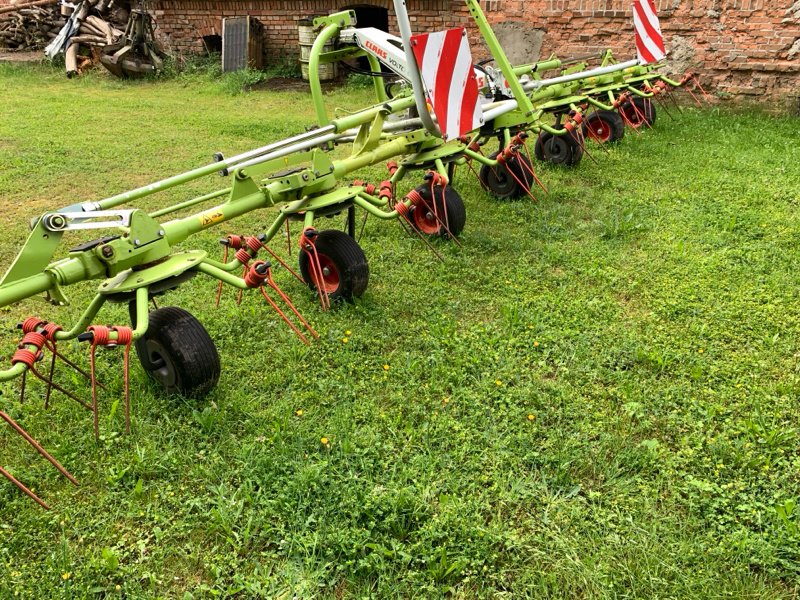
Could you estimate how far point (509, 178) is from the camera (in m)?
5.21

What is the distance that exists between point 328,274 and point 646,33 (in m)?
4.84

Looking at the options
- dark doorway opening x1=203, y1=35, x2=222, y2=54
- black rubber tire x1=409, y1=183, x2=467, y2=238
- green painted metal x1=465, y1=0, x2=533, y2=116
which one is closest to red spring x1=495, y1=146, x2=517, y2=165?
green painted metal x1=465, y1=0, x2=533, y2=116

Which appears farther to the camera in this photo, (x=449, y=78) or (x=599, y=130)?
(x=599, y=130)

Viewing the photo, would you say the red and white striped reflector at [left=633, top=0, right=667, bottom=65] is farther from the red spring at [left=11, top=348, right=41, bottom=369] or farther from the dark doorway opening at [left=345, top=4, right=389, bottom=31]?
the dark doorway opening at [left=345, top=4, right=389, bottom=31]

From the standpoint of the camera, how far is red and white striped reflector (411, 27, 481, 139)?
3695mm

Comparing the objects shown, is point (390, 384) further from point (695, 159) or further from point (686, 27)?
point (686, 27)

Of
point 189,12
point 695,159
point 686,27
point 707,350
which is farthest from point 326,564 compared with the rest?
point 189,12

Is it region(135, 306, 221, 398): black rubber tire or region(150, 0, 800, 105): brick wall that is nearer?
region(135, 306, 221, 398): black rubber tire

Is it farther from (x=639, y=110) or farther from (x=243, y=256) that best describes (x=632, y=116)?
(x=243, y=256)

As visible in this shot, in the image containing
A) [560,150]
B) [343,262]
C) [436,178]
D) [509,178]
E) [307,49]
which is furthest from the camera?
[307,49]

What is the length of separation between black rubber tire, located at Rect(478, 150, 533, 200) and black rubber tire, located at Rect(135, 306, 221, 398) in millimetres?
3188

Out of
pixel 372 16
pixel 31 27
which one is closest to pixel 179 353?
pixel 372 16

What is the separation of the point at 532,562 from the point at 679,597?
17.3 inches

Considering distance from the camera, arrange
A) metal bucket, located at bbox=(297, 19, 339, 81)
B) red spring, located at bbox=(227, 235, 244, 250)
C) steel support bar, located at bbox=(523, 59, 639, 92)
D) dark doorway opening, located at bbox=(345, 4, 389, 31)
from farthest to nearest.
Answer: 1. dark doorway opening, located at bbox=(345, 4, 389, 31)
2. metal bucket, located at bbox=(297, 19, 339, 81)
3. steel support bar, located at bbox=(523, 59, 639, 92)
4. red spring, located at bbox=(227, 235, 244, 250)
